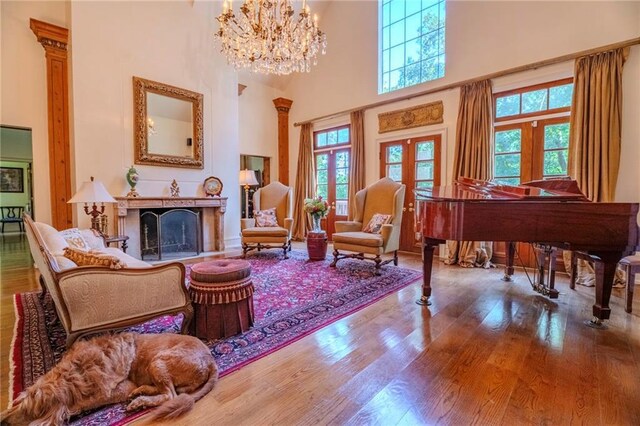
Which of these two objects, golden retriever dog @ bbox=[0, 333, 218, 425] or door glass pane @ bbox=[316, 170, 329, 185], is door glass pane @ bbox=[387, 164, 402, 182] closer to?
door glass pane @ bbox=[316, 170, 329, 185]

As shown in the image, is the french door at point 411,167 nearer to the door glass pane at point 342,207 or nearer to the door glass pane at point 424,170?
the door glass pane at point 424,170

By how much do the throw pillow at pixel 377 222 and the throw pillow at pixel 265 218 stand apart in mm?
1748

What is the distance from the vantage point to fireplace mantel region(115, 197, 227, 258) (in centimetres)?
439

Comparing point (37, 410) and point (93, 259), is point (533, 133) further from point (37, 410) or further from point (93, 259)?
point (37, 410)

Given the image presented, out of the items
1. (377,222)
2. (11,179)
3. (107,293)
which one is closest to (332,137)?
(377,222)

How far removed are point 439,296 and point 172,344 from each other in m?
2.48

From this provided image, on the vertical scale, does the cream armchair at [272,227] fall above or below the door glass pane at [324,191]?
below

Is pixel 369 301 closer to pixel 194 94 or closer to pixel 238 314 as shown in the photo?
pixel 238 314

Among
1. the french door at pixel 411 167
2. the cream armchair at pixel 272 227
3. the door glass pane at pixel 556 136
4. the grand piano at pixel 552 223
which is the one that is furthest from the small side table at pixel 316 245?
the door glass pane at pixel 556 136

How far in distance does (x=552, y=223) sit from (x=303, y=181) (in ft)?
17.6

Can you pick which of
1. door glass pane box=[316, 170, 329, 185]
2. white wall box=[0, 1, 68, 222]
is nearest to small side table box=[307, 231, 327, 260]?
door glass pane box=[316, 170, 329, 185]

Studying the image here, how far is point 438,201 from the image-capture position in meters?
2.52

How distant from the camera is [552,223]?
2.21 m

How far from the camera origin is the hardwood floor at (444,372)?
1.38m
